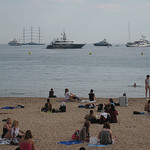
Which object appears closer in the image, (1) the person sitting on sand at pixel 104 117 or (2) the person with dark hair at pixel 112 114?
(1) the person sitting on sand at pixel 104 117

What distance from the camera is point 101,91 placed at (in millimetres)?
31109

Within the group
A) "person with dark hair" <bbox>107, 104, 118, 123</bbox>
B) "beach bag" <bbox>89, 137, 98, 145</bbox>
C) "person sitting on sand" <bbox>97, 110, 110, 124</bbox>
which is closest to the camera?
"beach bag" <bbox>89, 137, 98, 145</bbox>

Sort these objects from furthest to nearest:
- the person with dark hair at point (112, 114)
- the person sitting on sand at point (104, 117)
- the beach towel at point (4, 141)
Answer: the person with dark hair at point (112, 114) → the person sitting on sand at point (104, 117) → the beach towel at point (4, 141)

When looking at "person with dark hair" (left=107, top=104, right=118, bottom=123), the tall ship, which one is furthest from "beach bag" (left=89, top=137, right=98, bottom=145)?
the tall ship

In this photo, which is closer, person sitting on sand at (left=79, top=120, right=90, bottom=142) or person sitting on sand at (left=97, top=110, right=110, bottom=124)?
person sitting on sand at (left=79, top=120, right=90, bottom=142)

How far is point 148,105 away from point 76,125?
3.98 metres

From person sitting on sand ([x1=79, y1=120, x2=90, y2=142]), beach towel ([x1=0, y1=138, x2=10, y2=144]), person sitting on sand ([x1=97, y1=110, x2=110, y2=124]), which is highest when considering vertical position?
person sitting on sand ([x1=97, y1=110, x2=110, y2=124])

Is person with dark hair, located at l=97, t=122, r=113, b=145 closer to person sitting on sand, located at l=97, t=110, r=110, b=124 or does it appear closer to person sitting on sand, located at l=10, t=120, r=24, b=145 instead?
person sitting on sand, located at l=10, t=120, r=24, b=145

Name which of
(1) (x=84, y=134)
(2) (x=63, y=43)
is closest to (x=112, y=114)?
(1) (x=84, y=134)

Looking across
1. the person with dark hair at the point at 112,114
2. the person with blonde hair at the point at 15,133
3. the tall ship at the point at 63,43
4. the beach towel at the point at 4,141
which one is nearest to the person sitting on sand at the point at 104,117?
the person with dark hair at the point at 112,114

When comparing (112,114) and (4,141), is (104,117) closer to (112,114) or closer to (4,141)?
(112,114)

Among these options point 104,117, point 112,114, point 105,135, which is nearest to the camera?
point 105,135

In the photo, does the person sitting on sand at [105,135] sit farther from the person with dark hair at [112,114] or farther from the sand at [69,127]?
the person with dark hair at [112,114]

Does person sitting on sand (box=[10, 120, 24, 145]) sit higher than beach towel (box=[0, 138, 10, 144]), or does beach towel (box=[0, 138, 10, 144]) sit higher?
person sitting on sand (box=[10, 120, 24, 145])
